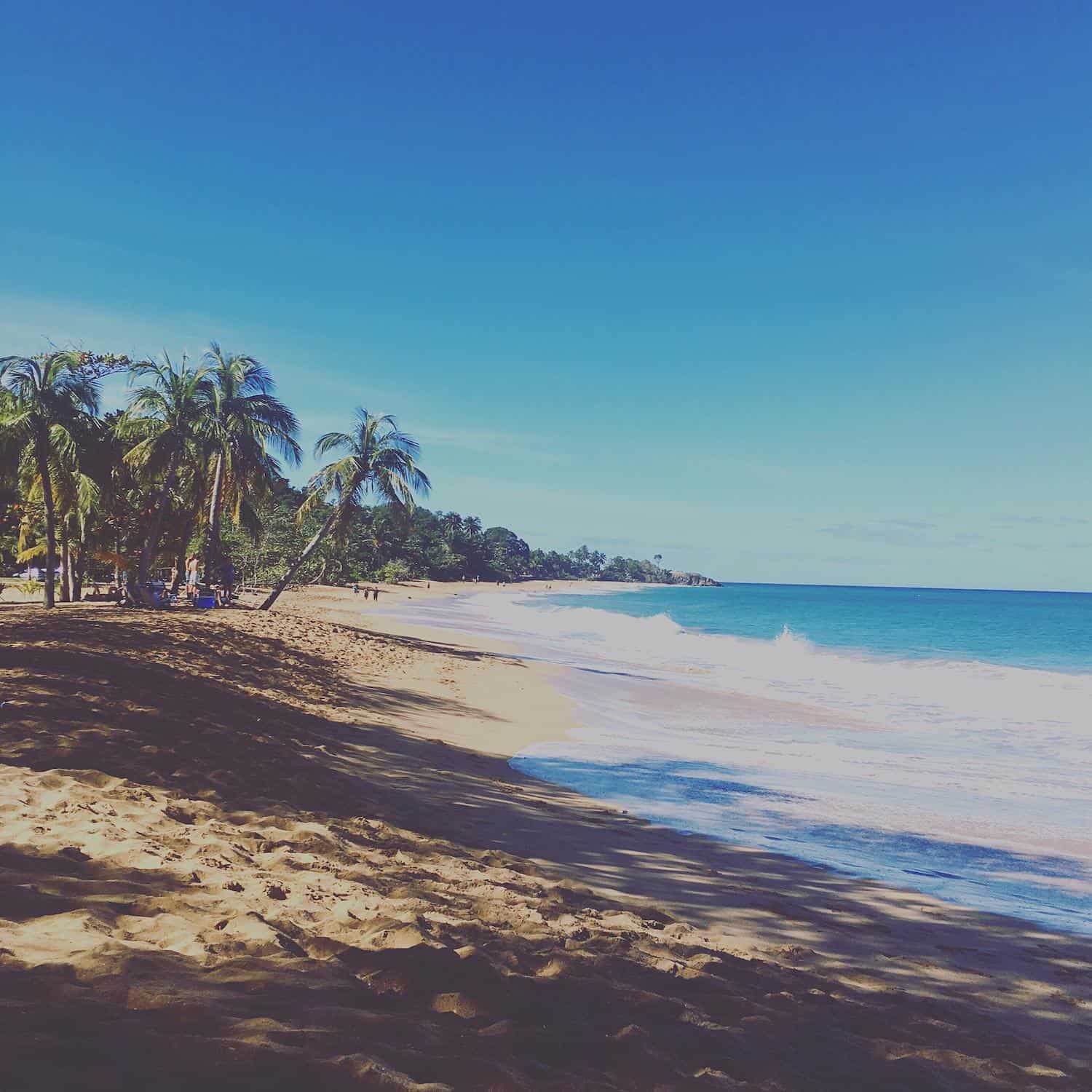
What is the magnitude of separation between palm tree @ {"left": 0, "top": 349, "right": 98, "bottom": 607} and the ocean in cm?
1289

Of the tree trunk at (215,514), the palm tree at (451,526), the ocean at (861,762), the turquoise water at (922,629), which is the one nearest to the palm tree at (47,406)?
the tree trunk at (215,514)

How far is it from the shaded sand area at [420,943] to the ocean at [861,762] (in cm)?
84

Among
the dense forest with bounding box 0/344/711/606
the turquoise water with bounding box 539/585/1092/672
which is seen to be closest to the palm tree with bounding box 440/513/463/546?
the turquoise water with bounding box 539/585/1092/672

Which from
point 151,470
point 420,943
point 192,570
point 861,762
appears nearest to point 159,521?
point 151,470

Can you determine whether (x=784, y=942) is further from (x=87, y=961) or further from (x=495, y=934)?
(x=87, y=961)

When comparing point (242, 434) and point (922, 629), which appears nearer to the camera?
point (242, 434)

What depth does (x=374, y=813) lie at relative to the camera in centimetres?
578

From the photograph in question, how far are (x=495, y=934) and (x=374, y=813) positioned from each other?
7.35 feet

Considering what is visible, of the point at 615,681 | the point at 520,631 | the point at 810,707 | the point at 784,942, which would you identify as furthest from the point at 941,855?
the point at 520,631

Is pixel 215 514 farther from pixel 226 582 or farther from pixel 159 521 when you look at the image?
pixel 226 582

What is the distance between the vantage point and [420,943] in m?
3.39

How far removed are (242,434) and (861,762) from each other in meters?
20.3

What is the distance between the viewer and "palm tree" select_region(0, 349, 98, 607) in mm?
16984

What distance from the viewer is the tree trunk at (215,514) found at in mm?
23578
